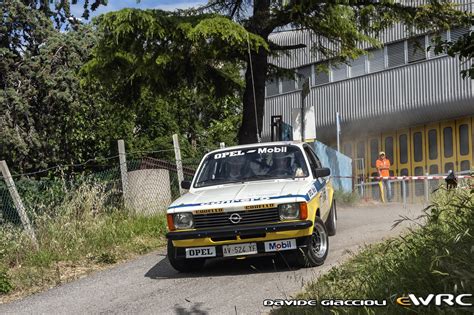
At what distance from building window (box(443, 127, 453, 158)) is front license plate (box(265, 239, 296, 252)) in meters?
20.3

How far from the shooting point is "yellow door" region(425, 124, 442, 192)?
27188 millimetres

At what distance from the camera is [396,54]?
28344mm

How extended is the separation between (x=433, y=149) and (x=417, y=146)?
0.80 m

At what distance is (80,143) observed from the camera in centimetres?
2948

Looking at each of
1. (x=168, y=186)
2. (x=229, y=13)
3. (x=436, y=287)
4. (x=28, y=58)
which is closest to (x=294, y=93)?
(x=28, y=58)

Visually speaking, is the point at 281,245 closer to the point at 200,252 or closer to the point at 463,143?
the point at 200,252

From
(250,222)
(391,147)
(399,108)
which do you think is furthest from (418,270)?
(391,147)

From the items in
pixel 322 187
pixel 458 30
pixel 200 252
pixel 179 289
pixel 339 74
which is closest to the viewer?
pixel 179 289

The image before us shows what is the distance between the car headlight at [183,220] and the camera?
8375 mm

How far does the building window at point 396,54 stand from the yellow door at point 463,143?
368 cm

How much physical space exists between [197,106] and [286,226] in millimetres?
27080

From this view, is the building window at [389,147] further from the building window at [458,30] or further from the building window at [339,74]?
the building window at [458,30]

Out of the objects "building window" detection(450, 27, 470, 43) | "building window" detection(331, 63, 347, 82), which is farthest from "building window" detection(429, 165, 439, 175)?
"building window" detection(450, 27, 470, 43)

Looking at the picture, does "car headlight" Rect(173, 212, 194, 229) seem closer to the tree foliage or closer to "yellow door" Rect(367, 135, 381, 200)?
the tree foliage
